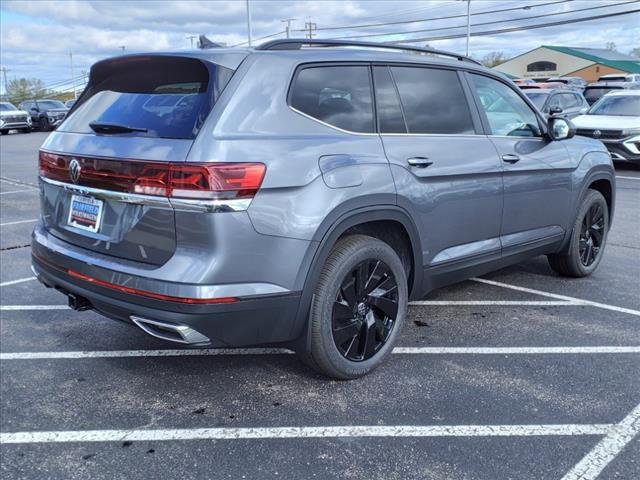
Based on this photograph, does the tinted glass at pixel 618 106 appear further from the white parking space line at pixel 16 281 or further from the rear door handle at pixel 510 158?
the white parking space line at pixel 16 281

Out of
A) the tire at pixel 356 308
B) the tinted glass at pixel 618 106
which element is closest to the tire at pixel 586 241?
the tire at pixel 356 308

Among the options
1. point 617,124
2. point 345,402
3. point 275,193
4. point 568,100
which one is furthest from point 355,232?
point 568,100

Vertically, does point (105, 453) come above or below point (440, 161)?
below

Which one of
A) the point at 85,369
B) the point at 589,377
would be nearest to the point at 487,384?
the point at 589,377

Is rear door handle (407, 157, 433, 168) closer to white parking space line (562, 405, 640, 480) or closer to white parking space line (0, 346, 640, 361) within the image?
white parking space line (0, 346, 640, 361)

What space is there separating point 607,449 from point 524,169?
7.21 ft

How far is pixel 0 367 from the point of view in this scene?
3.80 m

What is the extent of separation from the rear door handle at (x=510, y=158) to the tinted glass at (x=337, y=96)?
125cm

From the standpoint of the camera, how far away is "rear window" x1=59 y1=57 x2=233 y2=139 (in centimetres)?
292

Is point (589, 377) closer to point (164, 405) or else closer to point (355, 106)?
point (355, 106)

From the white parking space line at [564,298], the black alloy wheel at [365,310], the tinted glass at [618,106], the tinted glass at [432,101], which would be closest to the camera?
the black alloy wheel at [365,310]

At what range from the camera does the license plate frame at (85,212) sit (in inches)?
123

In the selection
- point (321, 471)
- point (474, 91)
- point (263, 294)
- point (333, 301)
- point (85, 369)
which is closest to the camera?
point (321, 471)

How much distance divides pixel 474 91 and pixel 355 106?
1.20m
